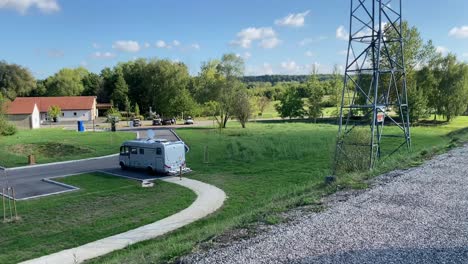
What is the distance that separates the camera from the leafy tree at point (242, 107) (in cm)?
5362

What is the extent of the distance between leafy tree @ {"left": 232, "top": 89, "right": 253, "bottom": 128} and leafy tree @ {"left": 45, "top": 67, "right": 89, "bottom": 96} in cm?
4788

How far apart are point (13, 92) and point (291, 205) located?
248ft

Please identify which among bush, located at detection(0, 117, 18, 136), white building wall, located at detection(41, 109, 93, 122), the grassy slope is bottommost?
the grassy slope

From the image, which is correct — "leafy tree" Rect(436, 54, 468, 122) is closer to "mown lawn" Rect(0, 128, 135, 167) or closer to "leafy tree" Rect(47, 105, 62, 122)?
"mown lawn" Rect(0, 128, 135, 167)

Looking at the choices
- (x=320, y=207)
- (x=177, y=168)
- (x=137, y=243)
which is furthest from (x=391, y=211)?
(x=177, y=168)

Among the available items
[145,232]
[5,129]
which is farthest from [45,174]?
[5,129]

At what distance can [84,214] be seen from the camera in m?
14.9

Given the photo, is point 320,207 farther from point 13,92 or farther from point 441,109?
point 13,92

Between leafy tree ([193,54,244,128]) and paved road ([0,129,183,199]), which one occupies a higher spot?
leafy tree ([193,54,244,128])

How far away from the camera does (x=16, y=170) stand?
1002 inches

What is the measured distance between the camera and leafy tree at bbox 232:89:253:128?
53625mm

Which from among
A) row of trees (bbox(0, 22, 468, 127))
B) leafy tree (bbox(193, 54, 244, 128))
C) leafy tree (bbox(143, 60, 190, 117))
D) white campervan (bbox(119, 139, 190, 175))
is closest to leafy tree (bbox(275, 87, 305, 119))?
row of trees (bbox(0, 22, 468, 127))

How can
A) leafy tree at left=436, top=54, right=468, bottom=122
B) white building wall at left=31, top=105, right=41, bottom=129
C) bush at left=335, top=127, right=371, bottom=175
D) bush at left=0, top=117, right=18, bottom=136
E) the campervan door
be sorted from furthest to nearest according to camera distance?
leafy tree at left=436, top=54, right=468, bottom=122, white building wall at left=31, top=105, right=41, bottom=129, bush at left=0, top=117, right=18, bottom=136, the campervan door, bush at left=335, top=127, right=371, bottom=175

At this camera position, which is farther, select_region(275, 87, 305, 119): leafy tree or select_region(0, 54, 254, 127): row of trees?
select_region(275, 87, 305, 119): leafy tree
